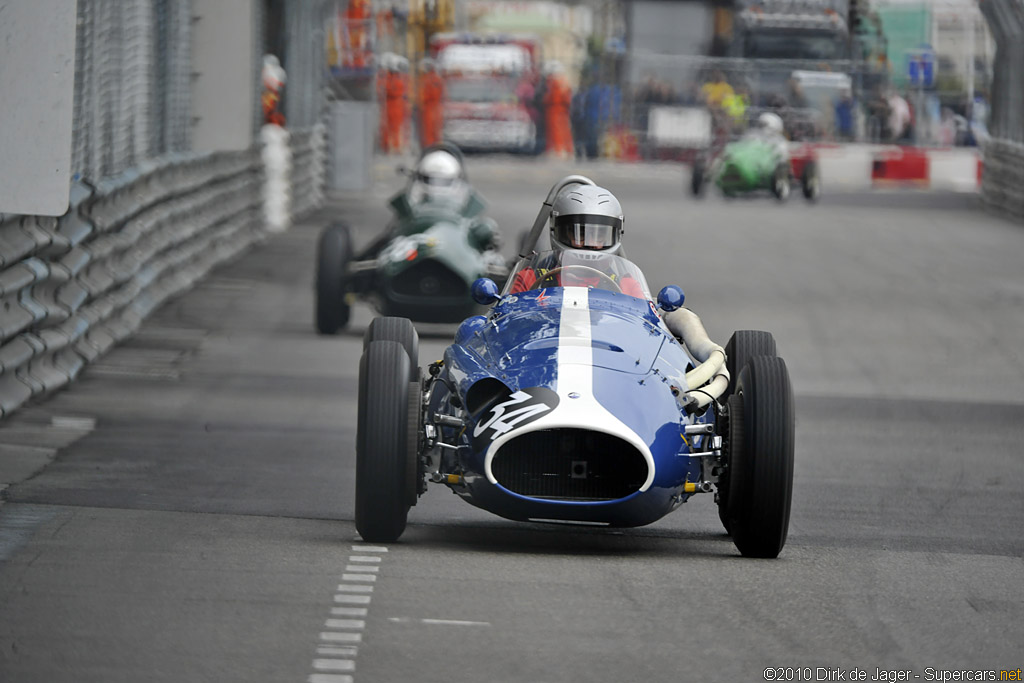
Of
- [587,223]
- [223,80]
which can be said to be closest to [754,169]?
[223,80]

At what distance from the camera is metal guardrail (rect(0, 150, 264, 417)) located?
38.6ft

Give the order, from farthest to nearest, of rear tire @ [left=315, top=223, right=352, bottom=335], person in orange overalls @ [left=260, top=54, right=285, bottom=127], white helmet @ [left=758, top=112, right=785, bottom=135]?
person in orange overalls @ [left=260, top=54, right=285, bottom=127]
white helmet @ [left=758, top=112, right=785, bottom=135]
rear tire @ [left=315, top=223, right=352, bottom=335]

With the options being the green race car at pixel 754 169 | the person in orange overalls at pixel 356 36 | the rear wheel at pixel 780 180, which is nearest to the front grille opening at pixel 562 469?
the green race car at pixel 754 169

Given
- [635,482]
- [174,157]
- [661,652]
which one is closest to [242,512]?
[635,482]

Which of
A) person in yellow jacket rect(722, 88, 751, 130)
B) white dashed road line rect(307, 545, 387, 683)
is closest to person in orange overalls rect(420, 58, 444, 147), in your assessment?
person in yellow jacket rect(722, 88, 751, 130)

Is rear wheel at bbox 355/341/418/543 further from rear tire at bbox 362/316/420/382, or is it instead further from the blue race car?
rear tire at bbox 362/316/420/382

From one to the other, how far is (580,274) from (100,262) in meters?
6.60

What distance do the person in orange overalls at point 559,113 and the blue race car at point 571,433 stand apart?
40116 mm

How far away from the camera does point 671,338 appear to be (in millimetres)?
8750

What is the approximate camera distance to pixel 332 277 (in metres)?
16.2

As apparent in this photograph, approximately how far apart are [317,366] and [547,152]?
3506 centimetres

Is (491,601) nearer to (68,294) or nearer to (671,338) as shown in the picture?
(671,338)

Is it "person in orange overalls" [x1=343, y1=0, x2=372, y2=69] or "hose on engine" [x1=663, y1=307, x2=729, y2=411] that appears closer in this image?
"hose on engine" [x1=663, y1=307, x2=729, y2=411]

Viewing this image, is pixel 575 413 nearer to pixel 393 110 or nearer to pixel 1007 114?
pixel 1007 114
